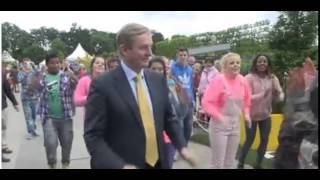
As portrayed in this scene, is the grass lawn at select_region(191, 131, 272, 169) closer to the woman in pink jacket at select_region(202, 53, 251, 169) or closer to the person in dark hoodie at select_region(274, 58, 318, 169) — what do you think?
the woman in pink jacket at select_region(202, 53, 251, 169)

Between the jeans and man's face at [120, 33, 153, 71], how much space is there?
11.3ft

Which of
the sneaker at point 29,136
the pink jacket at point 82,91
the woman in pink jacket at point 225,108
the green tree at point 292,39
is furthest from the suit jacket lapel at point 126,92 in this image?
the green tree at point 292,39

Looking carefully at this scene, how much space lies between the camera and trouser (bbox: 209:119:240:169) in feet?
18.4

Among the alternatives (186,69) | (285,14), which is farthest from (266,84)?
(285,14)

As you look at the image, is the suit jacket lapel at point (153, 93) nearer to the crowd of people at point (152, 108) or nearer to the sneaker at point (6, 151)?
the crowd of people at point (152, 108)

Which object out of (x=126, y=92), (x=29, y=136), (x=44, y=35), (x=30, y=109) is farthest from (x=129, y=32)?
(x=44, y=35)

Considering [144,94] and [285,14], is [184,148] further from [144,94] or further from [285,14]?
[285,14]

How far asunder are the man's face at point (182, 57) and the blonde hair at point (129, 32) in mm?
4596

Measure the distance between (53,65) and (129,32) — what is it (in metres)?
3.51

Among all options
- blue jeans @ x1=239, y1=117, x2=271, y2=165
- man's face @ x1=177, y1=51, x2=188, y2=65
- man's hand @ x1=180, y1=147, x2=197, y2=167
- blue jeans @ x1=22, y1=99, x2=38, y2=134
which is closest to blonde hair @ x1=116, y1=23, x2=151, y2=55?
man's hand @ x1=180, y1=147, x2=197, y2=167

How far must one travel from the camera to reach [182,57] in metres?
7.75

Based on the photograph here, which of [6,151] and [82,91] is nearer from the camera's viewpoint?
[82,91]

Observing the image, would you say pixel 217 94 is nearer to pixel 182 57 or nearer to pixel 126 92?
pixel 182 57
